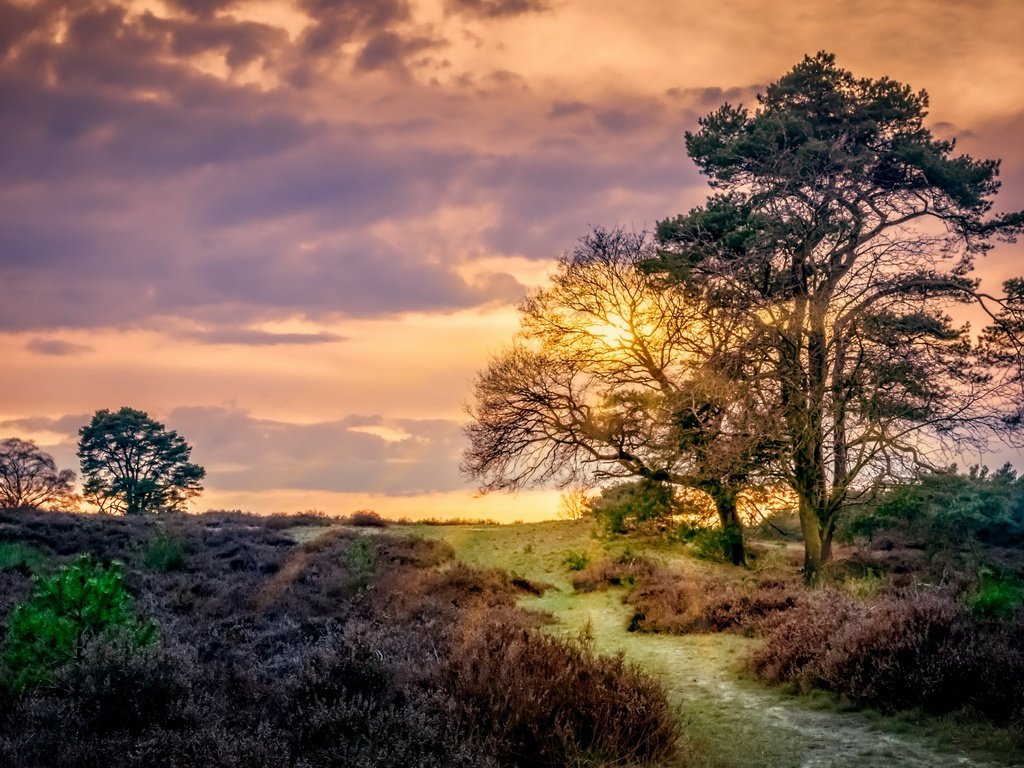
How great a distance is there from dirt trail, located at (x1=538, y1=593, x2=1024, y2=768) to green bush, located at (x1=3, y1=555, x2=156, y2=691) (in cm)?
592

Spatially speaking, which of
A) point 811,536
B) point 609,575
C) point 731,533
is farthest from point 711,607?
point 731,533

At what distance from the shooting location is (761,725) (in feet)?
26.4

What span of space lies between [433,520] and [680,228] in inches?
868

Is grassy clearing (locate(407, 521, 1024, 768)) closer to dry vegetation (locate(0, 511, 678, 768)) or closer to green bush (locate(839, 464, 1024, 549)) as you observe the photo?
dry vegetation (locate(0, 511, 678, 768))

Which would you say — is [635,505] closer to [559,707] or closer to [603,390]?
[603,390]

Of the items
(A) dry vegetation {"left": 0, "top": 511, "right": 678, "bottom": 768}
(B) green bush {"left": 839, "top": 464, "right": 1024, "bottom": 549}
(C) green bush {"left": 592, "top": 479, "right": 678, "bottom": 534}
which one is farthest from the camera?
(B) green bush {"left": 839, "top": 464, "right": 1024, "bottom": 549}

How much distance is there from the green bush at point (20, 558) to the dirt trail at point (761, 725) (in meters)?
13.3

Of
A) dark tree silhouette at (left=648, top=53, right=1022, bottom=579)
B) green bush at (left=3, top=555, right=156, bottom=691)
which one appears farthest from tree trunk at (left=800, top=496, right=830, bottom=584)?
green bush at (left=3, top=555, right=156, bottom=691)

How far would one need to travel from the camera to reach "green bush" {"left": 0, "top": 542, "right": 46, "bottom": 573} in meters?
16.9

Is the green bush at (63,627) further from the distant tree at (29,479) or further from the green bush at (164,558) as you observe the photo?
the distant tree at (29,479)

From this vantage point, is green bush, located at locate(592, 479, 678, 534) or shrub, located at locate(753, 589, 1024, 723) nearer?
shrub, located at locate(753, 589, 1024, 723)

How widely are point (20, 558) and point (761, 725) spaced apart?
17.7m

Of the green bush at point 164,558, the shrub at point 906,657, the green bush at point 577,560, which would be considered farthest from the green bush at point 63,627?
the green bush at point 577,560

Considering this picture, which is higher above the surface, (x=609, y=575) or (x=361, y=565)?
(x=361, y=565)
